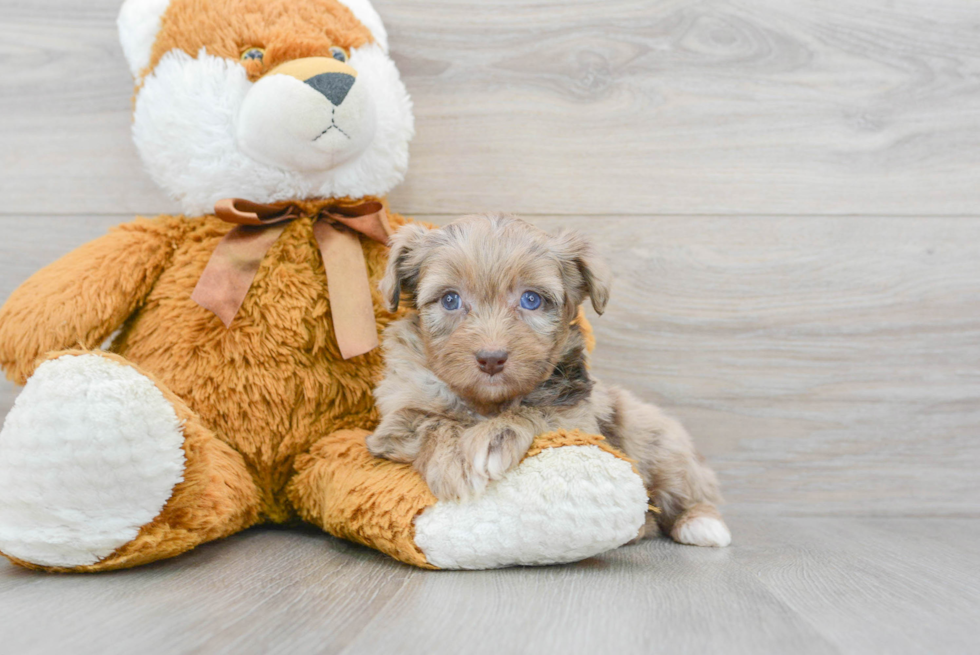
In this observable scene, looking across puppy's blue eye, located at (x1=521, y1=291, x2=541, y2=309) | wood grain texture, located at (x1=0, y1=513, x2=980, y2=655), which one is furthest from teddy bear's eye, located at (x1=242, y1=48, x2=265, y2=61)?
wood grain texture, located at (x1=0, y1=513, x2=980, y2=655)

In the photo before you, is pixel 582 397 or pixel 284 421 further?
pixel 284 421

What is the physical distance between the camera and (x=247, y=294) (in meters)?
1.70

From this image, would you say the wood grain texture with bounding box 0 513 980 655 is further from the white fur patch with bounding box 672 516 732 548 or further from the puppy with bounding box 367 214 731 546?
the puppy with bounding box 367 214 731 546

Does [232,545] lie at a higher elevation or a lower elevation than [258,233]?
lower

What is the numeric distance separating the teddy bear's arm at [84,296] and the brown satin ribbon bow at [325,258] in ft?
0.57

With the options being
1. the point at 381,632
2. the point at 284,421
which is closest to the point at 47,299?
the point at 284,421

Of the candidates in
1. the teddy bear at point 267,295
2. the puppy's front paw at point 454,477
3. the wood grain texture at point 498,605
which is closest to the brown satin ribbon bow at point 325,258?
the teddy bear at point 267,295

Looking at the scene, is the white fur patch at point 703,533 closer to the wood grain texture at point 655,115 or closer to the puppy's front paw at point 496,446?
the puppy's front paw at point 496,446

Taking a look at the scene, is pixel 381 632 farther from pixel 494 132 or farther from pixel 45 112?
pixel 45 112

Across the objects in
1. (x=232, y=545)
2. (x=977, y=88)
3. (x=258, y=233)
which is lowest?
(x=232, y=545)

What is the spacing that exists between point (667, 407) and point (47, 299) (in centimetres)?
159

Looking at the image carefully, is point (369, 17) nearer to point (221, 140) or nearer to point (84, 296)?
point (221, 140)

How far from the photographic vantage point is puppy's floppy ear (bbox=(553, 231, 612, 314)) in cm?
155

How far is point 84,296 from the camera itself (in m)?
1.63
